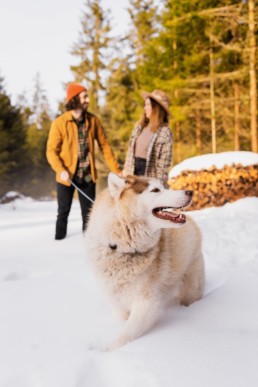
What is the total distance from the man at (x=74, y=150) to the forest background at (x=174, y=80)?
6995 millimetres

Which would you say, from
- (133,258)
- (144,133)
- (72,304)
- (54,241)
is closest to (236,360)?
(133,258)

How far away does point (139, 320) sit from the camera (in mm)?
1803

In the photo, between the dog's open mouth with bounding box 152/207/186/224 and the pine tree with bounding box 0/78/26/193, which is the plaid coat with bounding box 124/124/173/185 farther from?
the pine tree with bounding box 0/78/26/193

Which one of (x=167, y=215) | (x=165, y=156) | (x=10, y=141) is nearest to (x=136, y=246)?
(x=167, y=215)

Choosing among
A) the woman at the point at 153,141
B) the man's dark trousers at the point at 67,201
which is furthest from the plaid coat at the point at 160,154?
the man's dark trousers at the point at 67,201

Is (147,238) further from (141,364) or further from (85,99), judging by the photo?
(85,99)

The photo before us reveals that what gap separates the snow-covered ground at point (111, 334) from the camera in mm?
1362

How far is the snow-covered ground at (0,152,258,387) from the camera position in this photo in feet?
4.47

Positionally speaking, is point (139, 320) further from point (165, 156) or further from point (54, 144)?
point (54, 144)

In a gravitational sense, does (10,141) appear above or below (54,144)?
above

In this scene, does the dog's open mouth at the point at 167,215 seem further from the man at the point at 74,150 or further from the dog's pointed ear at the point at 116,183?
the man at the point at 74,150

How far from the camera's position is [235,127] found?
1352cm

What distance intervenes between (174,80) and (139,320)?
13291mm

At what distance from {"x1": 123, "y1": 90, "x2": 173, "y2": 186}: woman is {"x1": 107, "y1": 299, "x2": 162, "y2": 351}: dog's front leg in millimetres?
2223
